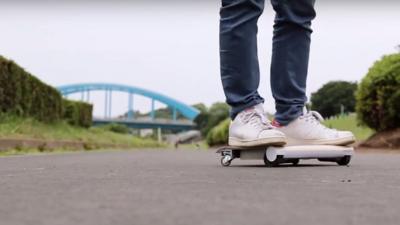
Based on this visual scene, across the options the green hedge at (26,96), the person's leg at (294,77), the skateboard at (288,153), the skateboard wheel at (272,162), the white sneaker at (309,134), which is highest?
the green hedge at (26,96)

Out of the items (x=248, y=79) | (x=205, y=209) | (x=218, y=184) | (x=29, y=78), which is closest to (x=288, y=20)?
(x=248, y=79)

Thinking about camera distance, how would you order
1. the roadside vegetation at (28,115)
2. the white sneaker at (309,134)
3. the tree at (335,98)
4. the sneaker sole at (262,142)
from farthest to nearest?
the tree at (335,98)
the roadside vegetation at (28,115)
the white sneaker at (309,134)
the sneaker sole at (262,142)

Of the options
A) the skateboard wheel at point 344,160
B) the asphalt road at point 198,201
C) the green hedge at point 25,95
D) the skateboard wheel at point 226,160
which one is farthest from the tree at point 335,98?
the asphalt road at point 198,201

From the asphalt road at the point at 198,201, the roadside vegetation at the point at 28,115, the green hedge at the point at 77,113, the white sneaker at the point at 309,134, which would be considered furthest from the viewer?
the green hedge at the point at 77,113

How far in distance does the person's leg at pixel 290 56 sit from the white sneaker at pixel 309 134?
0.05 m

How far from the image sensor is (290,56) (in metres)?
3.48

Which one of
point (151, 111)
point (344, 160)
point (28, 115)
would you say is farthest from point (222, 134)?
point (151, 111)

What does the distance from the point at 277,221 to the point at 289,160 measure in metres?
2.35

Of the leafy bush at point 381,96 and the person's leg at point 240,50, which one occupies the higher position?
the leafy bush at point 381,96

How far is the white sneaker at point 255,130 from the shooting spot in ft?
10.3

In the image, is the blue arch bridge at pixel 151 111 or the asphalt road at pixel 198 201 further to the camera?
the blue arch bridge at pixel 151 111

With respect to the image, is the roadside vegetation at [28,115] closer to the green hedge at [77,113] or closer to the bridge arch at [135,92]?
the green hedge at [77,113]

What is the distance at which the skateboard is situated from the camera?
3.21 m

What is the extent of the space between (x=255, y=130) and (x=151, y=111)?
9564 cm
